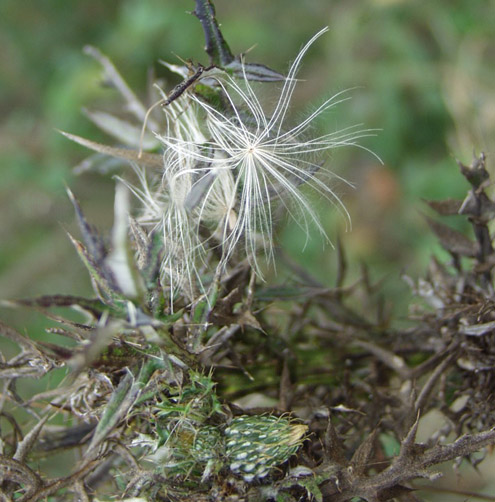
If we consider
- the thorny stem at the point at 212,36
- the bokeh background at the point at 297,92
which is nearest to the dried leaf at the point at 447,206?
the thorny stem at the point at 212,36

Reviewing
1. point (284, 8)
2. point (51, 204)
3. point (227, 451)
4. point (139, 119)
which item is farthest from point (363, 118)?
point (227, 451)

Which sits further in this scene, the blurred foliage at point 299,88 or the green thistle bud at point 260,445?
the blurred foliage at point 299,88

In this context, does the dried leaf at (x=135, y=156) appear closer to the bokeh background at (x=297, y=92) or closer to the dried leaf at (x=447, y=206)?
the dried leaf at (x=447, y=206)

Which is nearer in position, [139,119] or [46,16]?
[139,119]

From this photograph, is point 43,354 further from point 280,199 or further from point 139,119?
point 139,119

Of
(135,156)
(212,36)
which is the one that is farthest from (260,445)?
(212,36)

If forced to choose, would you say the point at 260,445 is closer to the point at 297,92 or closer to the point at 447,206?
the point at 447,206
